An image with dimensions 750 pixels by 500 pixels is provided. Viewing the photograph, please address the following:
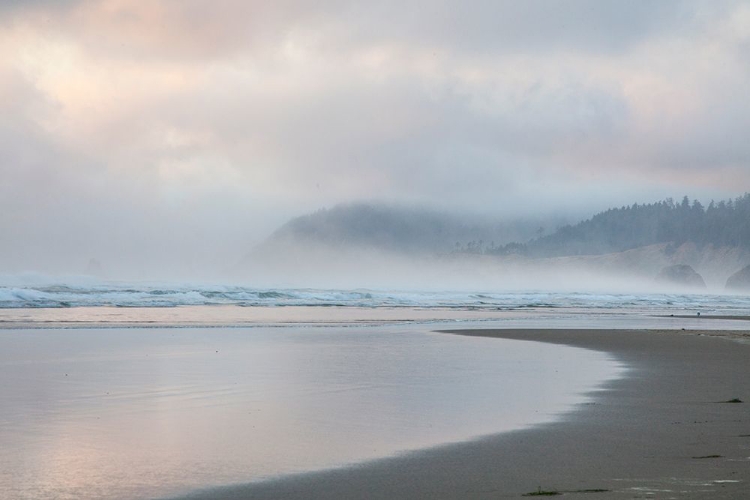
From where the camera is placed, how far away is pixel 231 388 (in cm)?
977

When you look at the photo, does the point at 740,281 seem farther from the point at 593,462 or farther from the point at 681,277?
the point at 593,462

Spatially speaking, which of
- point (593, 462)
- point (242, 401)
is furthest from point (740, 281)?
point (593, 462)

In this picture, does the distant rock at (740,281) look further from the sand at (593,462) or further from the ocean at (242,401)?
the sand at (593,462)

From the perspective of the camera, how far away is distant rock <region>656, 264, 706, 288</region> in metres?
179

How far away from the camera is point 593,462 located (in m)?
5.90

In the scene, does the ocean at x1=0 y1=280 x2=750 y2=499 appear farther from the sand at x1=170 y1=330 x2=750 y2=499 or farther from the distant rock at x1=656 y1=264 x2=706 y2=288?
the distant rock at x1=656 y1=264 x2=706 y2=288

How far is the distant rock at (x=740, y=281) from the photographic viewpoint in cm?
18045

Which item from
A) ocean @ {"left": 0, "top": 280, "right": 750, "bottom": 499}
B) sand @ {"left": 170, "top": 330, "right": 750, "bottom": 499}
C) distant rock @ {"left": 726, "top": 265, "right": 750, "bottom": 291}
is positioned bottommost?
sand @ {"left": 170, "top": 330, "right": 750, "bottom": 499}

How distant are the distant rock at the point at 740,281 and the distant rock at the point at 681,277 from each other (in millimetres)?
6967

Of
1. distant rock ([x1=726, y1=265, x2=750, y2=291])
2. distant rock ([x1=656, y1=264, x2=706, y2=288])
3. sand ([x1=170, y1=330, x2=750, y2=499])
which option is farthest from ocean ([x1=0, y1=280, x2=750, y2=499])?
distant rock ([x1=726, y1=265, x2=750, y2=291])

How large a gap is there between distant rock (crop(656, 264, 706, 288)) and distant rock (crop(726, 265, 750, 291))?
274 inches

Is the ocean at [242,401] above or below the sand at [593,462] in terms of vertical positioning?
above

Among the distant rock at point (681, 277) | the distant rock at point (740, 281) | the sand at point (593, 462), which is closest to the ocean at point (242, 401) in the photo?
the sand at point (593, 462)

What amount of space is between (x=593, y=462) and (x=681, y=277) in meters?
189
